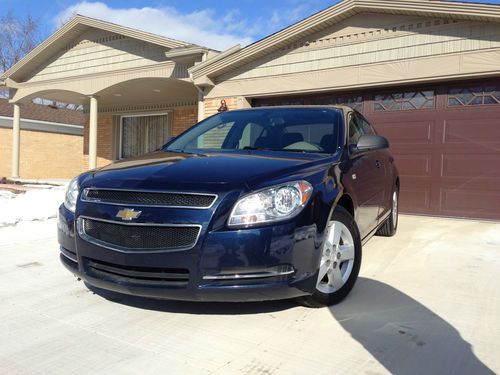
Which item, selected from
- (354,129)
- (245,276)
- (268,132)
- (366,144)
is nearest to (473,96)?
(354,129)

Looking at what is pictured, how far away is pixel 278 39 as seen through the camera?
9281 millimetres

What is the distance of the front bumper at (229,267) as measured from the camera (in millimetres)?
2701

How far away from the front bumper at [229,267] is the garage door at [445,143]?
18.9 feet

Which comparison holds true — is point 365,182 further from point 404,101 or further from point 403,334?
point 404,101

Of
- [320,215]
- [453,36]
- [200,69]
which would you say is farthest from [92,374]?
[200,69]

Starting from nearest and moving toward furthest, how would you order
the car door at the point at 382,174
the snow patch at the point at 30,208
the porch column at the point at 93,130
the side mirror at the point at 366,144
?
the side mirror at the point at 366,144 → the car door at the point at 382,174 → the snow patch at the point at 30,208 → the porch column at the point at 93,130

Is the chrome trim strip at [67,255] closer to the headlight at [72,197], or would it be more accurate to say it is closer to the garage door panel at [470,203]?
the headlight at [72,197]

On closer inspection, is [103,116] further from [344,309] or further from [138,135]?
[344,309]

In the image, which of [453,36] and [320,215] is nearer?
[320,215]

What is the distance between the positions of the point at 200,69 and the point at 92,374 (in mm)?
8543

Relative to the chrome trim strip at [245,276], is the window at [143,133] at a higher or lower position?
higher

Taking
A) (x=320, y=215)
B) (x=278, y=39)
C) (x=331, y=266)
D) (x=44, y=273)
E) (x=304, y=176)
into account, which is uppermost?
(x=278, y=39)

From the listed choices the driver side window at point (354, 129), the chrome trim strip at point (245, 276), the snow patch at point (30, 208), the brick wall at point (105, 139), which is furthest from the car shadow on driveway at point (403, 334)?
the brick wall at point (105, 139)

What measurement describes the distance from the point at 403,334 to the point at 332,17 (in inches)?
278
